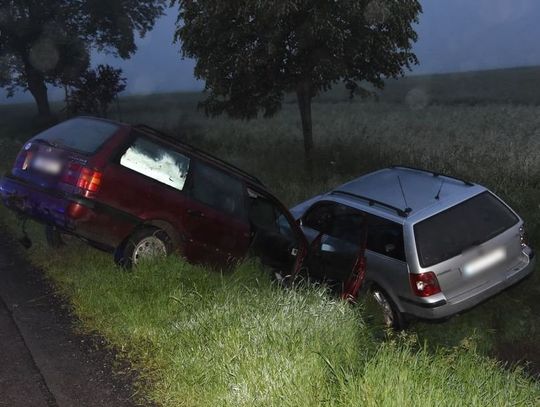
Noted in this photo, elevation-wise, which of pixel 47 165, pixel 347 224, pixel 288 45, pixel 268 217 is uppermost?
pixel 288 45

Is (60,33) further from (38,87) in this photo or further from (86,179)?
(86,179)

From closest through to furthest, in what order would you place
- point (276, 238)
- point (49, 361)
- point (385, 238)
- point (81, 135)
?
point (49, 361), point (385, 238), point (81, 135), point (276, 238)

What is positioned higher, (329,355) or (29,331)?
(329,355)

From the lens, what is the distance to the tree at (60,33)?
35.8m

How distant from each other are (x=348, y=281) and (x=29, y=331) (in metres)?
3.01

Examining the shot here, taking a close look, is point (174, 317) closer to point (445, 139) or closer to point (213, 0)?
point (213, 0)

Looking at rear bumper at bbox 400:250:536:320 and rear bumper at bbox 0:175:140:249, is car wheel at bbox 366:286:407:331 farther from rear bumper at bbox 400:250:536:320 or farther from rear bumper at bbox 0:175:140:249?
rear bumper at bbox 0:175:140:249

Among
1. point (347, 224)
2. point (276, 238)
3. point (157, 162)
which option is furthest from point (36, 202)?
point (347, 224)

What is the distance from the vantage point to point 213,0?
43.1 ft

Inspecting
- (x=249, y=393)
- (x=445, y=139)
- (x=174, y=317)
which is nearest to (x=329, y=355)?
(x=249, y=393)

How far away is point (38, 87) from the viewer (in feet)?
136

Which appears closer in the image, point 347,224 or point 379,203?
point 379,203

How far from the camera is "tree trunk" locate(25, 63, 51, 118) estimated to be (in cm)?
3957

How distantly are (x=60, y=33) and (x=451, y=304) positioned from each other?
1363 inches
